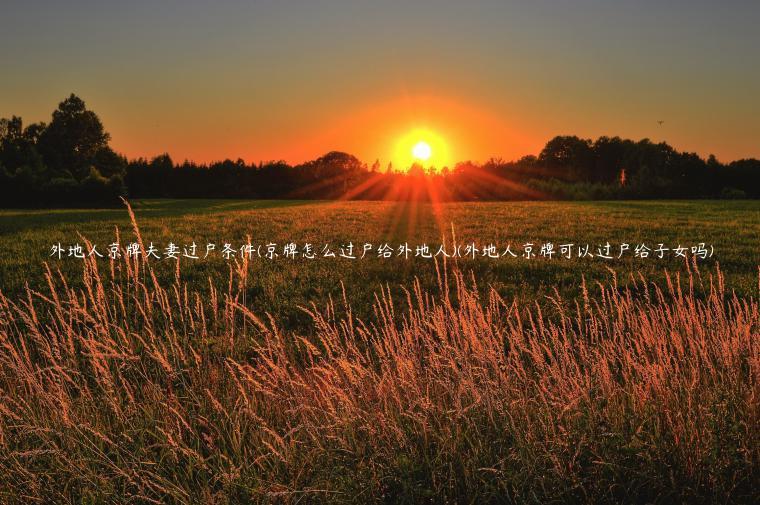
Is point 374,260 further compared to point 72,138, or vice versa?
point 72,138

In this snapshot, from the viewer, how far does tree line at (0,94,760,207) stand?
56.2 meters

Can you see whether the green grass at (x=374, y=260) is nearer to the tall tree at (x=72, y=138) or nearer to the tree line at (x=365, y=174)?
the tree line at (x=365, y=174)

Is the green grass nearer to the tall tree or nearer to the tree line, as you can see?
the tree line

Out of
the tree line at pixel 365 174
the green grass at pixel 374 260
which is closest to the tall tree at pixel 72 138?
the tree line at pixel 365 174

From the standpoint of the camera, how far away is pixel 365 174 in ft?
257

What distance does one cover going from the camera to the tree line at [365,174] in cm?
5616

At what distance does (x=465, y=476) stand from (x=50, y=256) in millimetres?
11880

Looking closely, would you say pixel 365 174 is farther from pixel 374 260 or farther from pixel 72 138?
pixel 374 260

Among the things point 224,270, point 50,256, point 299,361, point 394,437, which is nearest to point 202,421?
point 394,437

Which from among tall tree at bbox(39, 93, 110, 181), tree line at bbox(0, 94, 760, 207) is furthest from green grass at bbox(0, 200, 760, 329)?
tall tree at bbox(39, 93, 110, 181)

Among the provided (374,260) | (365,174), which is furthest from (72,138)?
(374,260)

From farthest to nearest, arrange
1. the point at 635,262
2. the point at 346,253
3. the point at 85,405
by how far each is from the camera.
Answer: the point at 346,253, the point at 635,262, the point at 85,405

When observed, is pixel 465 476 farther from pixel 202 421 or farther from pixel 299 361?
pixel 299 361

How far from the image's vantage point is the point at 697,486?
3070 mm
